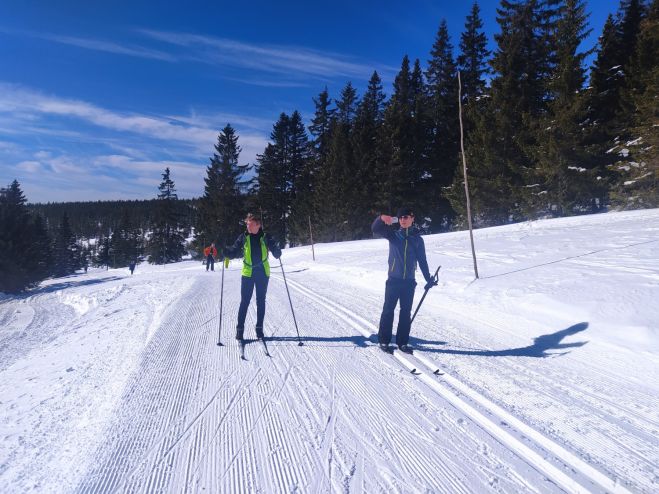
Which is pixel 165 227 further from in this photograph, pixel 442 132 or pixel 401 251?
pixel 401 251

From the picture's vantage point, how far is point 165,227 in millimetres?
55219

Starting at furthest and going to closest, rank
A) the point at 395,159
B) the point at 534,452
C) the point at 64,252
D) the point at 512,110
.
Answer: the point at 64,252 → the point at 395,159 → the point at 512,110 → the point at 534,452

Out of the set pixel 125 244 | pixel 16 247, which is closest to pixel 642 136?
pixel 16 247

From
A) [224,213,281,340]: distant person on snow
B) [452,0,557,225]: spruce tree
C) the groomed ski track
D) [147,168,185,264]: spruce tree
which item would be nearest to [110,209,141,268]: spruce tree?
[147,168,185,264]: spruce tree

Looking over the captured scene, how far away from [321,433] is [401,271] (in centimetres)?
275

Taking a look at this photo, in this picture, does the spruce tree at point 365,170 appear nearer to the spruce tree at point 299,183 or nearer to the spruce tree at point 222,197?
the spruce tree at point 299,183

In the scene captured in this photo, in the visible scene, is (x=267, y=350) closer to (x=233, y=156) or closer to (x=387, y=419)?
(x=387, y=419)

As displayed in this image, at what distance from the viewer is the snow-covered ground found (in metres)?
2.73

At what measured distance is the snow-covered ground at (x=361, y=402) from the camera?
2.73 m

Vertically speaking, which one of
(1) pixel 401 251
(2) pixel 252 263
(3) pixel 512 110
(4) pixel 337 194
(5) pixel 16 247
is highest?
(3) pixel 512 110

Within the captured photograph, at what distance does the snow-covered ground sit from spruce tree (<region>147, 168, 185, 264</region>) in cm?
5050

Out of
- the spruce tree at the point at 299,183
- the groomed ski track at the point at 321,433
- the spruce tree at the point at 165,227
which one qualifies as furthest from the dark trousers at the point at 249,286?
the spruce tree at the point at 165,227

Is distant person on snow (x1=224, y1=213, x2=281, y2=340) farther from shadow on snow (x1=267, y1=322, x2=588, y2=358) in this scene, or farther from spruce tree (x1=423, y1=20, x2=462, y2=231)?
spruce tree (x1=423, y1=20, x2=462, y2=231)

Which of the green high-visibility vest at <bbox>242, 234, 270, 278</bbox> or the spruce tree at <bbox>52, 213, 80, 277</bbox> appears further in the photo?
the spruce tree at <bbox>52, 213, 80, 277</bbox>
